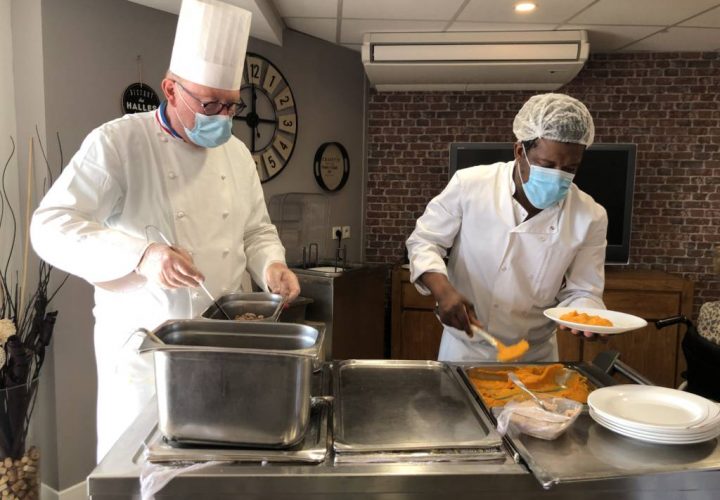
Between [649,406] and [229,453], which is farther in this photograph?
[649,406]

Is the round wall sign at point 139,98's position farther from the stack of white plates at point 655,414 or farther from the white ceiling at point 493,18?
the stack of white plates at point 655,414

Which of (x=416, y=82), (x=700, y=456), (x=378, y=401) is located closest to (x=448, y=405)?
(x=378, y=401)

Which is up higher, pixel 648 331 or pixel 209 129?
pixel 209 129

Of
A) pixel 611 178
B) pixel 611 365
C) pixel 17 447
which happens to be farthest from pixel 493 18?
pixel 17 447

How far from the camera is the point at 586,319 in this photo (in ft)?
4.87

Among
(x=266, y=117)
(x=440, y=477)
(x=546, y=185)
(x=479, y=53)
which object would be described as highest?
(x=479, y=53)

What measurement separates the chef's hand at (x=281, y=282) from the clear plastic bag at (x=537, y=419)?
2.04ft

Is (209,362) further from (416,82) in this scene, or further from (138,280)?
(416,82)

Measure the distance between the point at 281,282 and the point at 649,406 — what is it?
0.94 m


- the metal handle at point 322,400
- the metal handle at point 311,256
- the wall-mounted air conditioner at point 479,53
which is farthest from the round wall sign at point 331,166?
the metal handle at point 322,400

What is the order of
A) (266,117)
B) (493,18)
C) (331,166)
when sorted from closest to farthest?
(493,18)
(266,117)
(331,166)

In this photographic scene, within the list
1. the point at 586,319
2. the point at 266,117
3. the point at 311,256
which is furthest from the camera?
the point at 311,256

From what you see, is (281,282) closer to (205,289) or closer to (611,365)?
(205,289)

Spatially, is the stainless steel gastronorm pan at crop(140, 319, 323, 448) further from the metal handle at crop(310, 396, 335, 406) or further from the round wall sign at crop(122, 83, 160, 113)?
the round wall sign at crop(122, 83, 160, 113)
